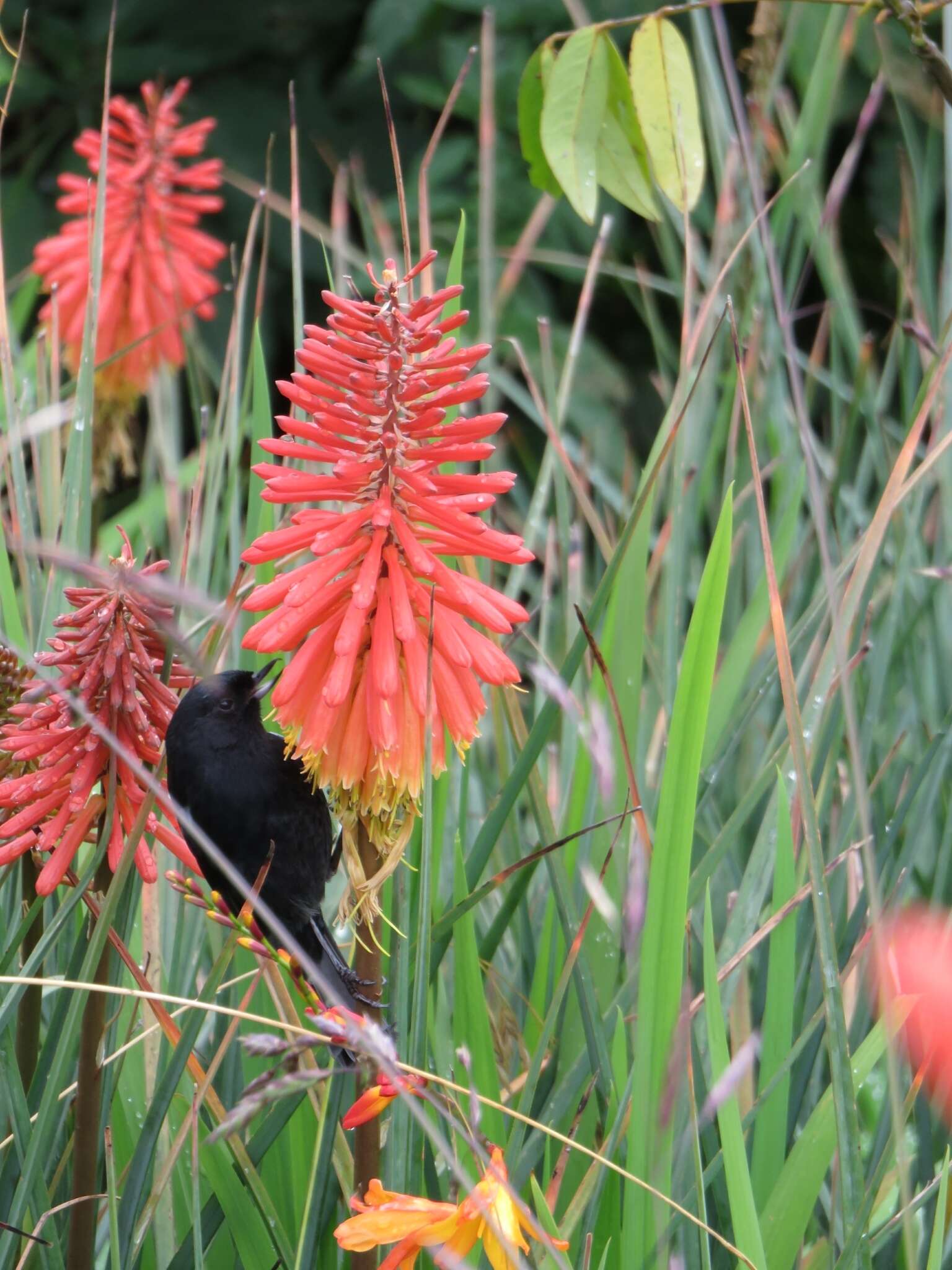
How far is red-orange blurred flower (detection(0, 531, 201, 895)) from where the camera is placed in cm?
111

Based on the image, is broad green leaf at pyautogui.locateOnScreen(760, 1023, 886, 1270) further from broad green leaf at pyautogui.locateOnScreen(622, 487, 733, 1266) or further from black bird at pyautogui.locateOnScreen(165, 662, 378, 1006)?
black bird at pyautogui.locateOnScreen(165, 662, 378, 1006)

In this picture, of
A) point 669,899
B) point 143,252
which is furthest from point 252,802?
point 143,252

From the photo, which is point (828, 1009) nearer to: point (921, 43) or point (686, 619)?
point (921, 43)

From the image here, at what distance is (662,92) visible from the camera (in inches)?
54.1

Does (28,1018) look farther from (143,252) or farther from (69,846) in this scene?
Result: (143,252)

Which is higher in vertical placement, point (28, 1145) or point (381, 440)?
point (381, 440)

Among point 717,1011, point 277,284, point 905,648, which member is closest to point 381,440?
point 717,1011

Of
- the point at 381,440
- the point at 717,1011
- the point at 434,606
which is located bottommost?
the point at 717,1011

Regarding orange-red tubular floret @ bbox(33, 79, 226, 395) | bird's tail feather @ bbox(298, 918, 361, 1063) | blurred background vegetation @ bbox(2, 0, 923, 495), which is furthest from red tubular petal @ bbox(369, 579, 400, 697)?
blurred background vegetation @ bbox(2, 0, 923, 495)

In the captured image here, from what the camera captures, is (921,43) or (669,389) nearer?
(921,43)

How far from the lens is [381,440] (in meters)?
1.05

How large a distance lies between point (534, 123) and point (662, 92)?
6.9 inches

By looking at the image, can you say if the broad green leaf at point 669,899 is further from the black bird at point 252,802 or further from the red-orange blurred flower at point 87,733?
the red-orange blurred flower at point 87,733

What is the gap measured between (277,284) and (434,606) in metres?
3.01
